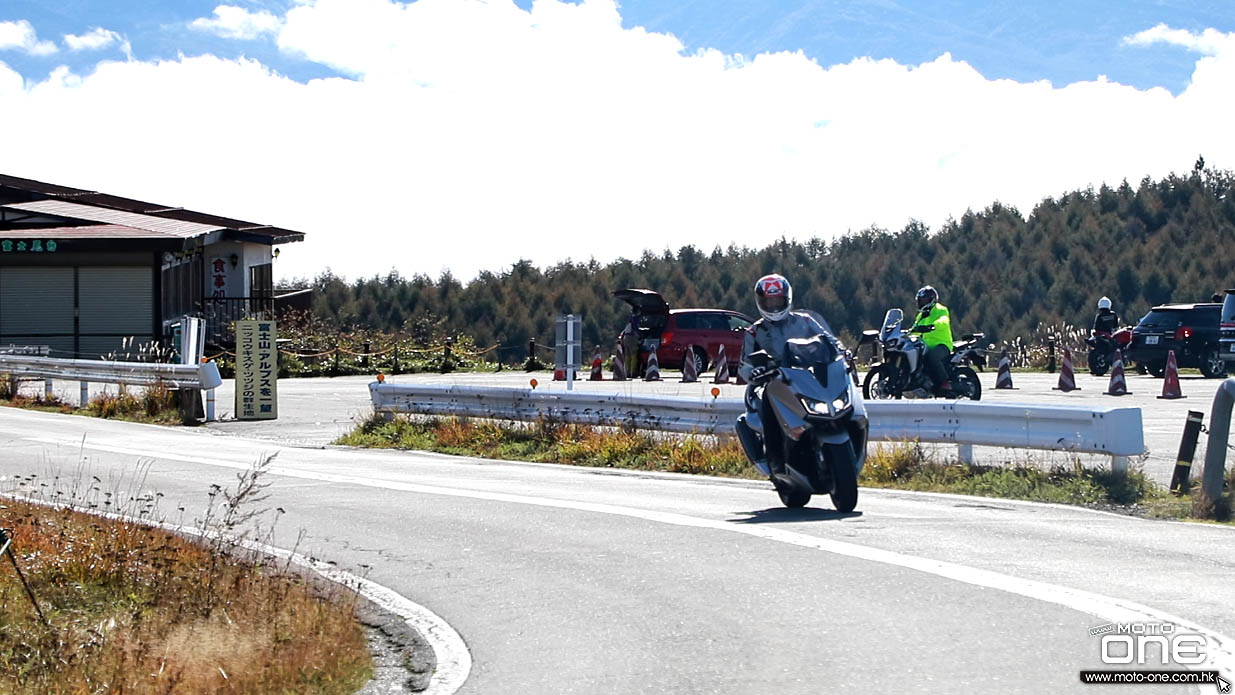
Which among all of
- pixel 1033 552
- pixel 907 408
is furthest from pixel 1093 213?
pixel 1033 552

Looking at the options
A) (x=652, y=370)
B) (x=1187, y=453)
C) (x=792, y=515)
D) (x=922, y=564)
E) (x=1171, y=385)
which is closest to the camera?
(x=922, y=564)

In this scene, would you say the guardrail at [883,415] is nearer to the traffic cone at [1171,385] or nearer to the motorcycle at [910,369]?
the motorcycle at [910,369]

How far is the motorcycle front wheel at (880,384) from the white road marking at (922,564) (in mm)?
9502

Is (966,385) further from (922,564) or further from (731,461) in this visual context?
(922,564)

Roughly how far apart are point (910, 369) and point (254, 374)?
9.60 m

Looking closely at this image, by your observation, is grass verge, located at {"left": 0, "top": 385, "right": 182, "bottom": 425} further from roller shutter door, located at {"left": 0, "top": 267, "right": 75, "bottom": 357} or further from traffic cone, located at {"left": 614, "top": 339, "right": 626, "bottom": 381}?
roller shutter door, located at {"left": 0, "top": 267, "right": 75, "bottom": 357}

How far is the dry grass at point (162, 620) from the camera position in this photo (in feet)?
20.9

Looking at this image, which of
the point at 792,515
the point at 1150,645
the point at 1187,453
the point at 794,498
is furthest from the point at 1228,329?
the point at 1150,645

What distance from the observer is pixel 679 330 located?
34281 mm

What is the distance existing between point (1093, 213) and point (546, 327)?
24.7 metres

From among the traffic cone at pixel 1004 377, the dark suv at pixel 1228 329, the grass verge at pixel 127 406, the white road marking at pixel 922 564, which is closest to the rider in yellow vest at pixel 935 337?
the traffic cone at pixel 1004 377

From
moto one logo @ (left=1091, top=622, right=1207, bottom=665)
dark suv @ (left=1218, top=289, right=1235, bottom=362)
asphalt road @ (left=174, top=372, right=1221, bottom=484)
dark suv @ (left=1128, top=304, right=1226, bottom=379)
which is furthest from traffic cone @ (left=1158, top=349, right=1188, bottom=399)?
moto one logo @ (left=1091, top=622, right=1207, bottom=665)

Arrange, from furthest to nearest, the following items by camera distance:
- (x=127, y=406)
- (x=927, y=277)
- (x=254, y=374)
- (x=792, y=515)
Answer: (x=927, y=277) < (x=127, y=406) < (x=254, y=374) < (x=792, y=515)

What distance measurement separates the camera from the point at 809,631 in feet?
22.7
